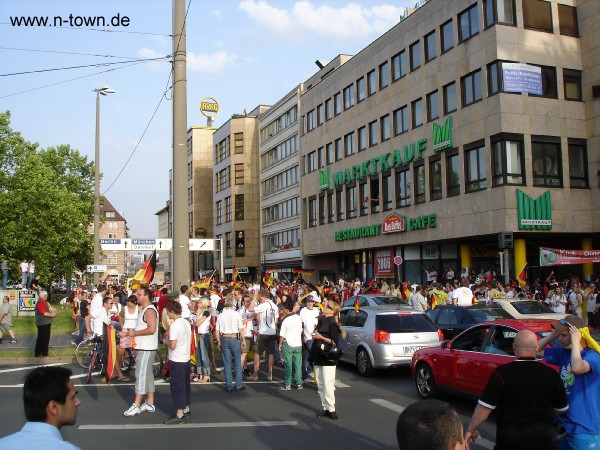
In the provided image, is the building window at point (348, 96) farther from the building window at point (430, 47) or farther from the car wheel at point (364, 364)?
the car wheel at point (364, 364)

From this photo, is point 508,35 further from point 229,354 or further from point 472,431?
point 472,431

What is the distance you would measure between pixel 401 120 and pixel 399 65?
10.9 feet

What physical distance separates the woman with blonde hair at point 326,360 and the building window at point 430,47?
1108 inches

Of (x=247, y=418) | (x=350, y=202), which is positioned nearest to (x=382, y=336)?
(x=247, y=418)

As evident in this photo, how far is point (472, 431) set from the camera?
485 centimetres

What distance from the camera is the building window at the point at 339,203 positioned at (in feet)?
152

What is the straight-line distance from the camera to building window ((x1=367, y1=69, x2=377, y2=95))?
41775 millimetres

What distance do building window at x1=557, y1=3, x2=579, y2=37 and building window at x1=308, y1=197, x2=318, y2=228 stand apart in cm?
2344

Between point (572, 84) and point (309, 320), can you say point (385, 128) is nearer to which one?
point (572, 84)

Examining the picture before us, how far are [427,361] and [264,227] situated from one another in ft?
181

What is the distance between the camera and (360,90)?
4372cm

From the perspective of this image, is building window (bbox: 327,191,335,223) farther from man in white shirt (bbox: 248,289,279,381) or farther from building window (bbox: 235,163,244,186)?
man in white shirt (bbox: 248,289,279,381)

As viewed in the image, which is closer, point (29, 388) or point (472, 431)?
point (29, 388)

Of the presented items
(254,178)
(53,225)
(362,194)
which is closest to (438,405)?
(362,194)
